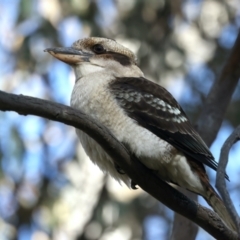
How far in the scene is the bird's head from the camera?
3275 mm

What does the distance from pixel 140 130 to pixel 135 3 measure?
11.5 ft

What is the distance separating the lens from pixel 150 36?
6195 mm

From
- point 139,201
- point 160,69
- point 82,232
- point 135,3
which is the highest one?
point 135,3

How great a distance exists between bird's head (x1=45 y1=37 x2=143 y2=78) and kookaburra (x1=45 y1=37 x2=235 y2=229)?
0.07 metres

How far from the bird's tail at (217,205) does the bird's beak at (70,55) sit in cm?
87

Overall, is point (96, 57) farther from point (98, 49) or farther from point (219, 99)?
point (219, 99)

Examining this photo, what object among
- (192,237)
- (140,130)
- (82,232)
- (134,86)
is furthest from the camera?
(82,232)

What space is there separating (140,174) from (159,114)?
407mm

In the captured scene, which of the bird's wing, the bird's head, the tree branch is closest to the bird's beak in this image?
the bird's head

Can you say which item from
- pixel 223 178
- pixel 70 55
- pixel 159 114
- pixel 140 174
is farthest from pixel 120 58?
pixel 223 178

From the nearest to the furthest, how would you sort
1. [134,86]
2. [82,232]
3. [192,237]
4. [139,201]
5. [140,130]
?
[140,130] < [134,86] < [192,237] < [82,232] < [139,201]

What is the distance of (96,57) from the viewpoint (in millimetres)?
3342

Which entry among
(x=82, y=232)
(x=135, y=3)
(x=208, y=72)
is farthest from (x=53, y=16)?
(x=82, y=232)

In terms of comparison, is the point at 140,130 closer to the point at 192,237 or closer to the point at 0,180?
the point at 192,237
